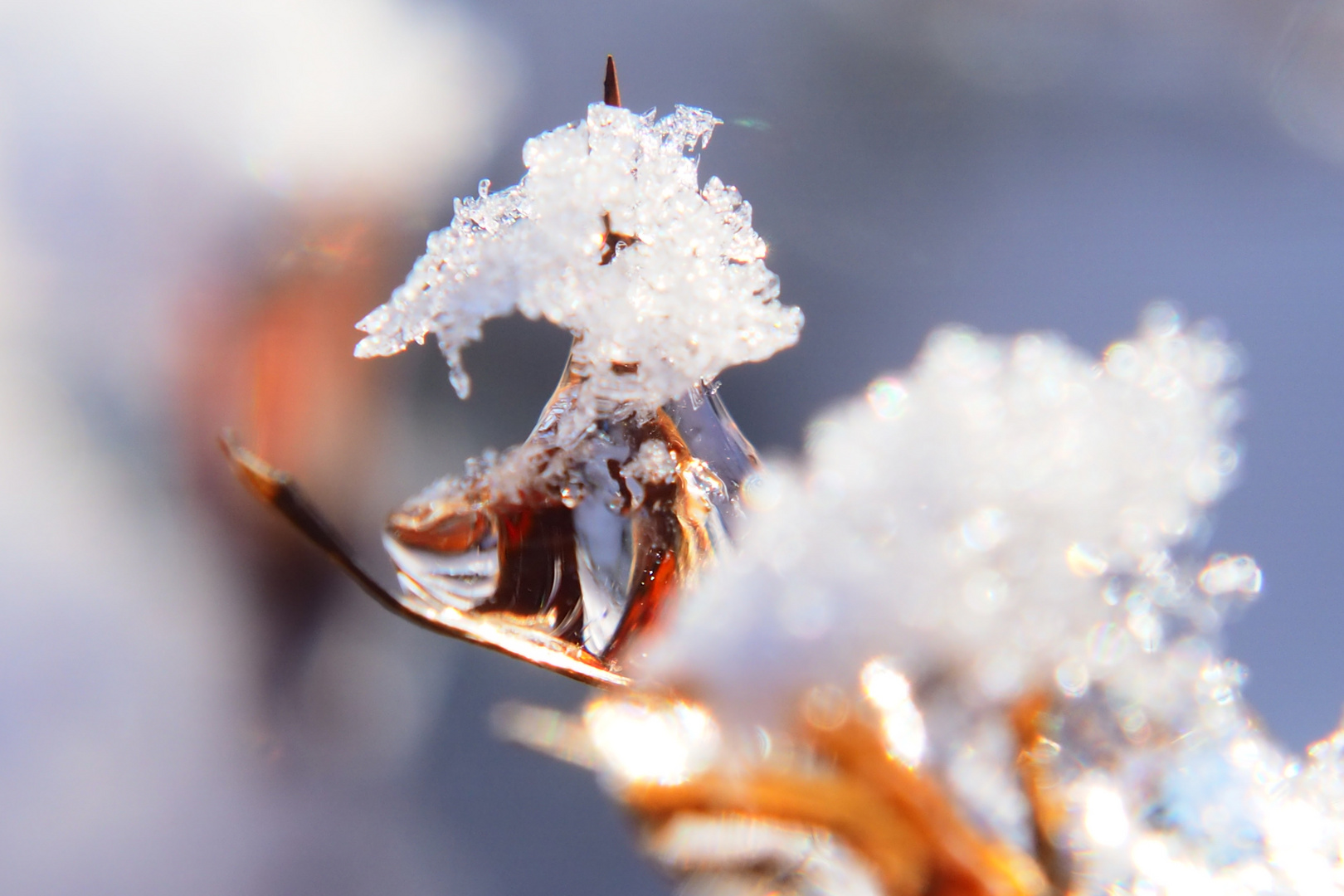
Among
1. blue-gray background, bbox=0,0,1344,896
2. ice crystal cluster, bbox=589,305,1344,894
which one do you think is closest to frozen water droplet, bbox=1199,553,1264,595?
ice crystal cluster, bbox=589,305,1344,894

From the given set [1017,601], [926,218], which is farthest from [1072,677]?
[926,218]

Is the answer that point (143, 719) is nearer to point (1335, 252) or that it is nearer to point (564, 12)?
point (564, 12)

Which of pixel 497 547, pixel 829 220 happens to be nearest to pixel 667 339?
pixel 497 547

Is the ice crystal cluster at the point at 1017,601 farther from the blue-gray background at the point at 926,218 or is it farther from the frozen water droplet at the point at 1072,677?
the blue-gray background at the point at 926,218

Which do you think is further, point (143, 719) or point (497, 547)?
point (143, 719)

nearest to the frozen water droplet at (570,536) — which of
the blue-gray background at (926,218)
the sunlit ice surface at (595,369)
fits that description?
the sunlit ice surface at (595,369)

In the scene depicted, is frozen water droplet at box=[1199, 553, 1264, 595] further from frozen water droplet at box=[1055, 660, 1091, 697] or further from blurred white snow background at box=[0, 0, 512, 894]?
blurred white snow background at box=[0, 0, 512, 894]
